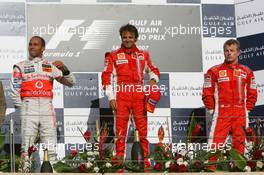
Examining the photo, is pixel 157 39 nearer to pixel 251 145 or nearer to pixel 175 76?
pixel 175 76

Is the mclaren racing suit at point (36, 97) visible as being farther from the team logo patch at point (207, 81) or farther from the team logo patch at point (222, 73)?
the team logo patch at point (222, 73)

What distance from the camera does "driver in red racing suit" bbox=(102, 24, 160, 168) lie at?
9188 millimetres

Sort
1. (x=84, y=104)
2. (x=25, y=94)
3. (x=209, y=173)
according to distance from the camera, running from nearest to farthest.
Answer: (x=209, y=173), (x=25, y=94), (x=84, y=104)

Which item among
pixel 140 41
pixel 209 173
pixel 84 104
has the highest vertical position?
pixel 140 41

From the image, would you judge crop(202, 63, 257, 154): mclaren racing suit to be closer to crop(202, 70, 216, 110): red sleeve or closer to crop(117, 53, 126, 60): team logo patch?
crop(202, 70, 216, 110): red sleeve

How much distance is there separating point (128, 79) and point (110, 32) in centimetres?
121

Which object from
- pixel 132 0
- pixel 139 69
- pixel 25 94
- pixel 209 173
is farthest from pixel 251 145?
pixel 132 0

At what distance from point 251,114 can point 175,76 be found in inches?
39.6

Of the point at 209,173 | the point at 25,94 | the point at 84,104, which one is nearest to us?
the point at 209,173

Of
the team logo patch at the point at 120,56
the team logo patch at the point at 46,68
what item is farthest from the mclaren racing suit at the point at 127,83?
the team logo patch at the point at 46,68

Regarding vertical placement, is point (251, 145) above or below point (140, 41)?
below

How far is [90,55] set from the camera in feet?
33.8

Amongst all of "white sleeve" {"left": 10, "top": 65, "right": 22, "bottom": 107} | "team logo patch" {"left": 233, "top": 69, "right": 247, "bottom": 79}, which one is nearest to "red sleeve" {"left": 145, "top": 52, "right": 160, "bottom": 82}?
"team logo patch" {"left": 233, "top": 69, "right": 247, "bottom": 79}

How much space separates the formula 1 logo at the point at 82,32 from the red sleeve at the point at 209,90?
1433 millimetres
